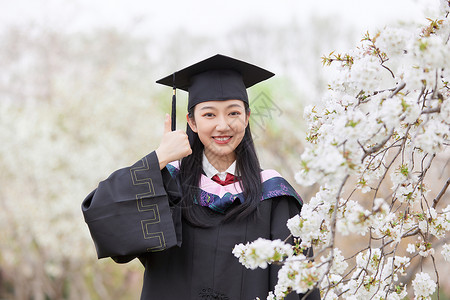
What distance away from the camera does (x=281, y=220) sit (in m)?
2.21

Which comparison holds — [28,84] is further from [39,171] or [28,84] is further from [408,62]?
[408,62]

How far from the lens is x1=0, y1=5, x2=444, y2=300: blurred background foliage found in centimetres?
917

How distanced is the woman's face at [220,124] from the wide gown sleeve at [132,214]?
0.85ft

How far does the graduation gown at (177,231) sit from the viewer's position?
2.07 metres

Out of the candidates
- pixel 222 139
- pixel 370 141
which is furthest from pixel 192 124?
pixel 370 141

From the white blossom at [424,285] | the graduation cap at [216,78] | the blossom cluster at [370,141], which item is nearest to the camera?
the blossom cluster at [370,141]

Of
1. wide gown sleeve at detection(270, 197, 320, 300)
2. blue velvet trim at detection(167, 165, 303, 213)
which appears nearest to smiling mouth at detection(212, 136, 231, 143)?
blue velvet trim at detection(167, 165, 303, 213)

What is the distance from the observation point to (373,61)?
4.79 feet

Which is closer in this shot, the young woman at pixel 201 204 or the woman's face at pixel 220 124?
the young woman at pixel 201 204

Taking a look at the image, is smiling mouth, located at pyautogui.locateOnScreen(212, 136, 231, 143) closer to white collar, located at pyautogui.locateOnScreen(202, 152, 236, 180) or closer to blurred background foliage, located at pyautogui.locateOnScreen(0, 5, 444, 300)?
white collar, located at pyautogui.locateOnScreen(202, 152, 236, 180)

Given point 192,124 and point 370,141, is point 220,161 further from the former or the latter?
point 370,141

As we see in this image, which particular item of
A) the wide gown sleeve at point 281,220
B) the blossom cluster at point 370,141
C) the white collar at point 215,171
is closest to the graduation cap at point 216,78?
the white collar at point 215,171

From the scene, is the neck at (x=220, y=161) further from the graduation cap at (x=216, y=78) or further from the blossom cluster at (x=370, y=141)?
the blossom cluster at (x=370, y=141)

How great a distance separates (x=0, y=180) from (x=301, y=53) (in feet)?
22.2
